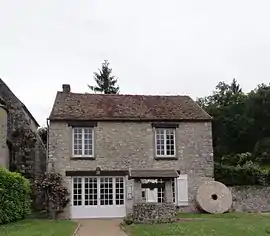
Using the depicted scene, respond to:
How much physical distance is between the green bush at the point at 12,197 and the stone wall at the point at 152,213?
5780 mm

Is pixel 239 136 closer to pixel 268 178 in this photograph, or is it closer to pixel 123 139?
pixel 268 178

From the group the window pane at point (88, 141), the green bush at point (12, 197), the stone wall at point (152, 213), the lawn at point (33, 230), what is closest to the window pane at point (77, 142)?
the window pane at point (88, 141)

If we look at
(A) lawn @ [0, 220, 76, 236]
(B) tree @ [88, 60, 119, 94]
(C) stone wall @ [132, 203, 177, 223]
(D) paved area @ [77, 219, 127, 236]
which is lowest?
(D) paved area @ [77, 219, 127, 236]

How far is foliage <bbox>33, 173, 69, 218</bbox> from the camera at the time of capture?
28188 mm

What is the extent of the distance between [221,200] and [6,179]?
12.6m

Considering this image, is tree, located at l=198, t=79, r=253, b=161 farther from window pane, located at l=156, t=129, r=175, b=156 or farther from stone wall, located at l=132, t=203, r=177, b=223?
stone wall, located at l=132, t=203, r=177, b=223

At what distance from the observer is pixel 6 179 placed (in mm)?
23672

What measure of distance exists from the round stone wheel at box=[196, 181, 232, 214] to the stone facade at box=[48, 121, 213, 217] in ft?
3.17

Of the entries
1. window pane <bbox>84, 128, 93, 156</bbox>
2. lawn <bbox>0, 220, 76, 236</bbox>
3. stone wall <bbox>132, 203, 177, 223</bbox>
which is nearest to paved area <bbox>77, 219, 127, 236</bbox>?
lawn <bbox>0, 220, 76, 236</bbox>

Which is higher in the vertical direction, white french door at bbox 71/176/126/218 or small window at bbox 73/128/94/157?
small window at bbox 73/128/94/157

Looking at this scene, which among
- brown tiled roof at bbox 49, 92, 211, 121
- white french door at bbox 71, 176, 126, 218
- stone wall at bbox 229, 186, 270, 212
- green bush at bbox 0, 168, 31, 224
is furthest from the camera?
stone wall at bbox 229, 186, 270, 212

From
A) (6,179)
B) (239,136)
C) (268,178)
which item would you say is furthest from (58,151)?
(239,136)

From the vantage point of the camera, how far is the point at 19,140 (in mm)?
34500

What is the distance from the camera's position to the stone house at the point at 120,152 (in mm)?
28938
